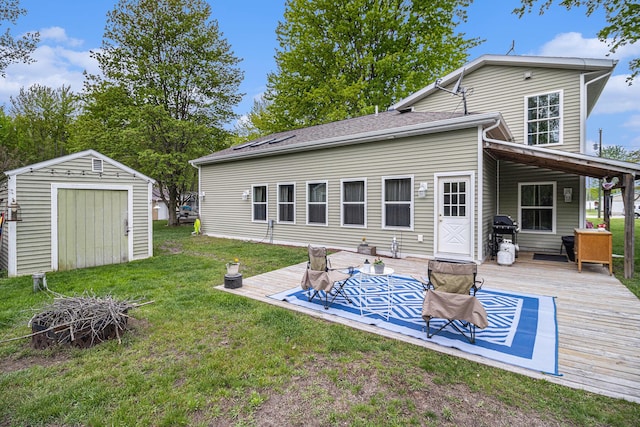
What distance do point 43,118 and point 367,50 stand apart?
25.1 m

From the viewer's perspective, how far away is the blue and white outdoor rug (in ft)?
9.53

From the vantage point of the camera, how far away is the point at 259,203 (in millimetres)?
11086

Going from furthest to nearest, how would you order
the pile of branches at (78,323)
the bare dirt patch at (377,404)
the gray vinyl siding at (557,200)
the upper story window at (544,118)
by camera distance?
the upper story window at (544,118) → the gray vinyl siding at (557,200) → the pile of branches at (78,323) → the bare dirt patch at (377,404)

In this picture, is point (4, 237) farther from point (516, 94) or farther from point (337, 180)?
point (516, 94)

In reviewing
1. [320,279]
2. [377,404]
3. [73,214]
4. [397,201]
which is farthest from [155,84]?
[377,404]

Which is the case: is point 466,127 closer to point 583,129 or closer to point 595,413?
point 583,129

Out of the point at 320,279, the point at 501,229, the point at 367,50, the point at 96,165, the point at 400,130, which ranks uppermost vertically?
the point at 367,50

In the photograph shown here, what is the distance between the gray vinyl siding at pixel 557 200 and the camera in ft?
27.1

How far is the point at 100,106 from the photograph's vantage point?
16.8m

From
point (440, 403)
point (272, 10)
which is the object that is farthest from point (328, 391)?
point (272, 10)

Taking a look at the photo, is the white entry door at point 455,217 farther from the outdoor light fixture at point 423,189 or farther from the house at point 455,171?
the outdoor light fixture at point 423,189

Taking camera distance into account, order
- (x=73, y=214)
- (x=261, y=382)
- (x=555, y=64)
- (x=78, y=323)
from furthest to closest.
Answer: (x=555, y=64)
(x=73, y=214)
(x=78, y=323)
(x=261, y=382)

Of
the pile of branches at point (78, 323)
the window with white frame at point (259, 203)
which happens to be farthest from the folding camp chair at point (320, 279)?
the window with white frame at point (259, 203)

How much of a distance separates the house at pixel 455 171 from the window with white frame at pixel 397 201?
0.03 meters
